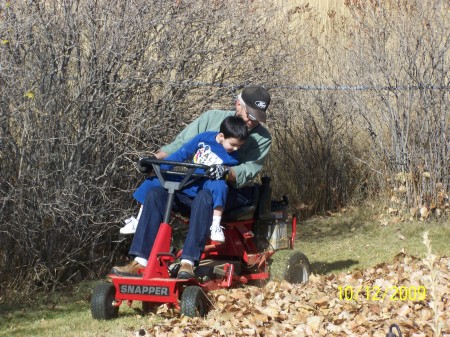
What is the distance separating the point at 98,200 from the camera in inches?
309

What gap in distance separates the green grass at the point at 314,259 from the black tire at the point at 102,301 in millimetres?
63

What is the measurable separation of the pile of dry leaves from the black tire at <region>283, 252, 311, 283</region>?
0.12 metres

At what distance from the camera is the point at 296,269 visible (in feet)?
23.6

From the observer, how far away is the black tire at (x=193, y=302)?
5.79 meters

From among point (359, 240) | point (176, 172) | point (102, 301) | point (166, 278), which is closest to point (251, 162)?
point (176, 172)

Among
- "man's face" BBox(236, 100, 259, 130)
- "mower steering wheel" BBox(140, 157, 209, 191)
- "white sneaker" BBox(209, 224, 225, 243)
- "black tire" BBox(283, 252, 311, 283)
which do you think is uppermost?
"man's face" BBox(236, 100, 259, 130)

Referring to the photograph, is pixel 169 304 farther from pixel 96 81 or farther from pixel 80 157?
pixel 96 81

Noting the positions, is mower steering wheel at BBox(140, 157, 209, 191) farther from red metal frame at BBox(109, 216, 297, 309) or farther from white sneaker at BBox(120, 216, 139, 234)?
white sneaker at BBox(120, 216, 139, 234)

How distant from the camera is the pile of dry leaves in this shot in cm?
542

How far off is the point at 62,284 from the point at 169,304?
1634 millimetres

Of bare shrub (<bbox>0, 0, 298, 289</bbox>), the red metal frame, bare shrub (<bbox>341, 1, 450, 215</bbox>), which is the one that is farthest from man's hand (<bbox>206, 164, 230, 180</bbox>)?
bare shrub (<bbox>341, 1, 450, 215</bbox>)

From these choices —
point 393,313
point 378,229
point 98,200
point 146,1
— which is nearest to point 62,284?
point 98,200

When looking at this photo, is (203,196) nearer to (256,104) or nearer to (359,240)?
(256,104)
